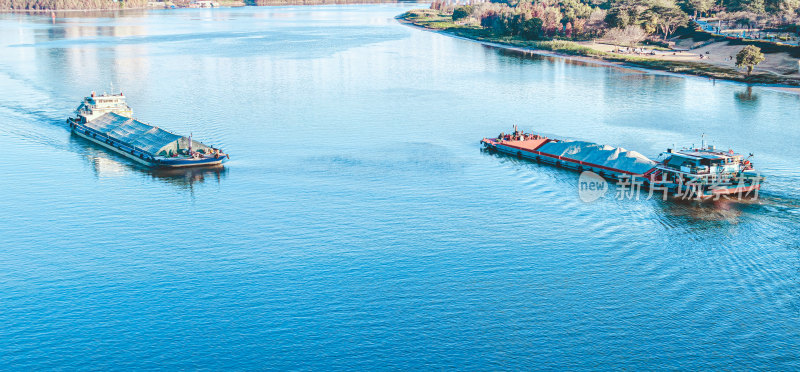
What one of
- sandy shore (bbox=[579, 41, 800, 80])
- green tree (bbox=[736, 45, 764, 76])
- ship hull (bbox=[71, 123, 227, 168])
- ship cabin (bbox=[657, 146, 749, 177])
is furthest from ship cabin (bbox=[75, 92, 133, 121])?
sandy shore (bbox=[579, 41, 800, 80])

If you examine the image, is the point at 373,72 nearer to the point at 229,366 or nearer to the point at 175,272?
the point at 175,272

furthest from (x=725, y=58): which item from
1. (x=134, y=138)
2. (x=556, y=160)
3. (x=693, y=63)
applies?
(x=134, y=138)

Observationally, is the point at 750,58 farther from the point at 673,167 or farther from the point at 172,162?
the point at 172,162

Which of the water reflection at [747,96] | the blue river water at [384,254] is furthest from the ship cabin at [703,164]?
the water reflection at [747,96]

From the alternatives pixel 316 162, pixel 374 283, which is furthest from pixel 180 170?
pixel 374 283

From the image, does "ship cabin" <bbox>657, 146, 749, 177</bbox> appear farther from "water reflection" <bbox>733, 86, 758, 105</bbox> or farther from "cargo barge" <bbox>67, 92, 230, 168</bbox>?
"water reflection" <bbox>733, 86, 758, 105</bbox>

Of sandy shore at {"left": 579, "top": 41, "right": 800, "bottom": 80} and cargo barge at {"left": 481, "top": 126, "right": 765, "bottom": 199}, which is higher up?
sandy shore at {"left": 579, "top": 41, "right": 800, "bottom": 80}

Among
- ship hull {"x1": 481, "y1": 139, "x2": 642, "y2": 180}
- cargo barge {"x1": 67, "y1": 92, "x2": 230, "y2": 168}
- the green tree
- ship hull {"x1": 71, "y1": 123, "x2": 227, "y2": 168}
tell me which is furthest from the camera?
the green tree
